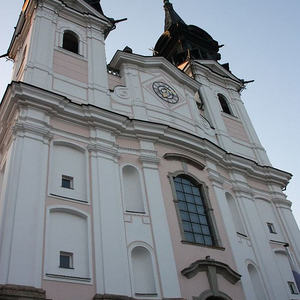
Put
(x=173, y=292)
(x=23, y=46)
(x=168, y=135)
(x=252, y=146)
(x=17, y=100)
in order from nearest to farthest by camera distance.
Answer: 1. (x=173, y=292)
2. (x=17, y=100)
3. (x=168, y=135)
4. (x=23, y=46)
5. (x=252, y=146)

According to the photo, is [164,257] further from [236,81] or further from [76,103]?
[236,81]

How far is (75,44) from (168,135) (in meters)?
5.76

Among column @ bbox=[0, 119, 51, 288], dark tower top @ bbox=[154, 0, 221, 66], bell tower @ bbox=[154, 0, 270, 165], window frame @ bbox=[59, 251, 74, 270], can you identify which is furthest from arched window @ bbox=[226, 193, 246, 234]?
dark tower top @ bbox=[154, 0, 221, 66]

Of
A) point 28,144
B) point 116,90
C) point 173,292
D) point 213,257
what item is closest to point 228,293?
point 213,257

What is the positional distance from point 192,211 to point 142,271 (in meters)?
3.13

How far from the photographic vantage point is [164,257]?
11.3m

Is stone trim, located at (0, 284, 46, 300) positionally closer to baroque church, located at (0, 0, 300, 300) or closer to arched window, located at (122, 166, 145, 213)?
baroque church, located at (0, 0, 300, 300)

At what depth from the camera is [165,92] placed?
17.2 metres

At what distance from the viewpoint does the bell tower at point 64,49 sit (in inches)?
559

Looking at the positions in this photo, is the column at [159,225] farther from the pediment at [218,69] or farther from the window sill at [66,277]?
the pediment at [218,69]

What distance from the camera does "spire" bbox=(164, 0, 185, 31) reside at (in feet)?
87.7

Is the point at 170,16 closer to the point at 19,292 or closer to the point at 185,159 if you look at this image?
the point at 185,159

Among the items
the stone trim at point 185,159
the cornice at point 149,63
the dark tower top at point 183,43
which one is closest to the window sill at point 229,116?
the cornice at point 149,63

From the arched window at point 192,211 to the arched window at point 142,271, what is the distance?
167 centimetres
